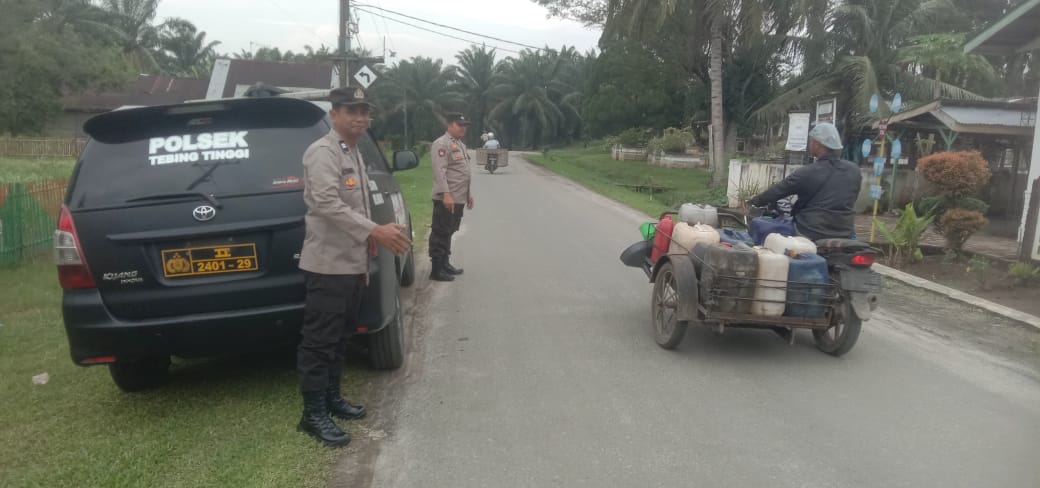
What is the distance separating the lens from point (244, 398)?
462cm

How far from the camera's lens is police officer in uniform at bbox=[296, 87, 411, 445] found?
12.4 feet

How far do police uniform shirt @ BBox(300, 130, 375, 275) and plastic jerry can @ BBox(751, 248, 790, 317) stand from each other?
109 inches

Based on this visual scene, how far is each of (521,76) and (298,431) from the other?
64.1 metres

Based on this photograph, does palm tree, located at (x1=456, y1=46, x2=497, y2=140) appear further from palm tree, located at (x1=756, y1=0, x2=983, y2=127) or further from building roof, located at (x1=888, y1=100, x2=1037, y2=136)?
building roof, located at (x1=888, y1=100, x2=1037, y2=136)

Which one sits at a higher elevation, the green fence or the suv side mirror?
the suv side mirror

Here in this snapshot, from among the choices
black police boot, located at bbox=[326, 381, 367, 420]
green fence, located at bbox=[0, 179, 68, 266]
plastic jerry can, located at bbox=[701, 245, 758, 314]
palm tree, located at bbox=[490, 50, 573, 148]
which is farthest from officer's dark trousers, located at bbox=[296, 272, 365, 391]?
palm tree, located at bbox=[490, 50, 573, 148]

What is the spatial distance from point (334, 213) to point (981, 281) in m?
8.08

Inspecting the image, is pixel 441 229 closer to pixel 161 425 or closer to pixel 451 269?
pixel 451 269

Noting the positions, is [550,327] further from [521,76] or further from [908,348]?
[521,76]

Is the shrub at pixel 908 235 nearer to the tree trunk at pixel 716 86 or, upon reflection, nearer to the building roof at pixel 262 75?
the tree trunk at pixel 716 86

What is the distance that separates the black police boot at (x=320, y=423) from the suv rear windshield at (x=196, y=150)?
47.0 inches

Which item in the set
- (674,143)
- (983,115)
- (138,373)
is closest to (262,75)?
(674,143)

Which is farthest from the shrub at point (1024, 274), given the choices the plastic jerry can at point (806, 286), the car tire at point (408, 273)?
the car tire at point (408, 273)

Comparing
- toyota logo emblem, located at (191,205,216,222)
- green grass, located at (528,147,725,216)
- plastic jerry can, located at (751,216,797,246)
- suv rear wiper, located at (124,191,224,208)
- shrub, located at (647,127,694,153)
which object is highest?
shrub, located at (647,127,694,153)
